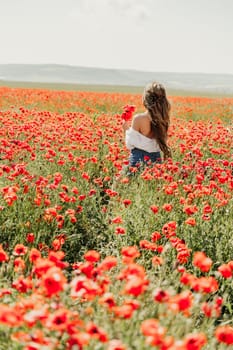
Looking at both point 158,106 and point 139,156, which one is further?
point 139,156

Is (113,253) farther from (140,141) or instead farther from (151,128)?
(151,128)

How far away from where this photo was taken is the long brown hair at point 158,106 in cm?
621

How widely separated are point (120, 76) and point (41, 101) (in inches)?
7387

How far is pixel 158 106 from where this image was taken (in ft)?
20.5

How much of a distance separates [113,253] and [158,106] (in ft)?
8.91

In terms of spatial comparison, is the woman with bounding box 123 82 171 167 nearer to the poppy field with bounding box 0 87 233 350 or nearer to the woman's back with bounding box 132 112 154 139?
the woman's back with bounding box 132 112 154 139

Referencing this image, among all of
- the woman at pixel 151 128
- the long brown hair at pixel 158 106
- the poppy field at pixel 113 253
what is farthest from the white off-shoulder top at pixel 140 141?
the poppy field at pixel 113 253

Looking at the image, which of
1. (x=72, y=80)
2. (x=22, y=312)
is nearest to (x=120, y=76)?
(x=72, y=80)

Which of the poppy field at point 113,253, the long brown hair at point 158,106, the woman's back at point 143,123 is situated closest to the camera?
the poppy field at point 113,253

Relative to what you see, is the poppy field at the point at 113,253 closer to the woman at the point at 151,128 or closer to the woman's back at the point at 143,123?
the woman at the point at 151,128

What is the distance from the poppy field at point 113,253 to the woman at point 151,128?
0.50m

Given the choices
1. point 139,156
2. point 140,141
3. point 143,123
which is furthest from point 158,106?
point 139,156

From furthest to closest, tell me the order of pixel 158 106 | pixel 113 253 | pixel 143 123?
pixel 143 123 < pixel 158 106 < pixel 113 253

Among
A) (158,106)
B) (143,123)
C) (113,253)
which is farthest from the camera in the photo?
(143,123)
